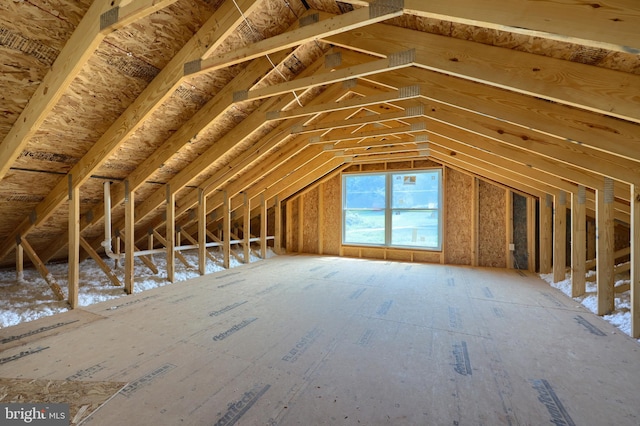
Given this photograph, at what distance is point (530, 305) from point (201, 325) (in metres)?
3.68

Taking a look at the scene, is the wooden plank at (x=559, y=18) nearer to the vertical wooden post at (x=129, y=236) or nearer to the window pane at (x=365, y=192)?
the vertical wooden post at (x=129, y=236)

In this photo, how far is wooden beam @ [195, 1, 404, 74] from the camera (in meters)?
1.48

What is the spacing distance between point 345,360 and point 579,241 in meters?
3.39

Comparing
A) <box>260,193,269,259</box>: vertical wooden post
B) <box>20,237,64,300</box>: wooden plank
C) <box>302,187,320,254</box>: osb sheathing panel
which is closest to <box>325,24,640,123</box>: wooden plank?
<box>20,237,64,300</box>: wooden plank

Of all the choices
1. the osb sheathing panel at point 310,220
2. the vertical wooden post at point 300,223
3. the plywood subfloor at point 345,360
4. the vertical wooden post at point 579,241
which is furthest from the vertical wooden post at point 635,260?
the vertical wooden post at point 300,223

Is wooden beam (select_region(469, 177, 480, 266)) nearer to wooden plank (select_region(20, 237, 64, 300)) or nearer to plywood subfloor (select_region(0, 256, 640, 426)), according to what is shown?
plywood subfloor (select_region(0, 256, 640, 426))

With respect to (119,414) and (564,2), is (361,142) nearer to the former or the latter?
(564,2)

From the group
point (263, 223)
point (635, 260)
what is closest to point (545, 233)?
point (635, 260)

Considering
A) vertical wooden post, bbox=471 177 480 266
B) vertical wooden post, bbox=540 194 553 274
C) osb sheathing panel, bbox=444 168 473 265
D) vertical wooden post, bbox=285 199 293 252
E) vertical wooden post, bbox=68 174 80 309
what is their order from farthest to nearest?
vertical wooden post, bbox=285 199 293 252
osb sheathing panel, bbox=444 168 473 265
vertical wooden post, bbox=471 177 480 266
vertical wooden post, bbox=540 194 553 274
vertical wooden post, bbox=68 174 80 309

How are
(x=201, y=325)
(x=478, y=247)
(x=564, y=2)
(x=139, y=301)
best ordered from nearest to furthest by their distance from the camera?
1. (x=564, y=2)
2. (x=201, y=325)
3. (x=139, y=301)
4. (x=478, y=247)

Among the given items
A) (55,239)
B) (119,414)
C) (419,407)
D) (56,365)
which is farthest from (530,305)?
(55,239)

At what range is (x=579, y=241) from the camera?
133 inches

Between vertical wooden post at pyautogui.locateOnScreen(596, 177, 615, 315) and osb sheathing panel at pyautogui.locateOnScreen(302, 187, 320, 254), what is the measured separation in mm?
5325

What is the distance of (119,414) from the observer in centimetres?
143
